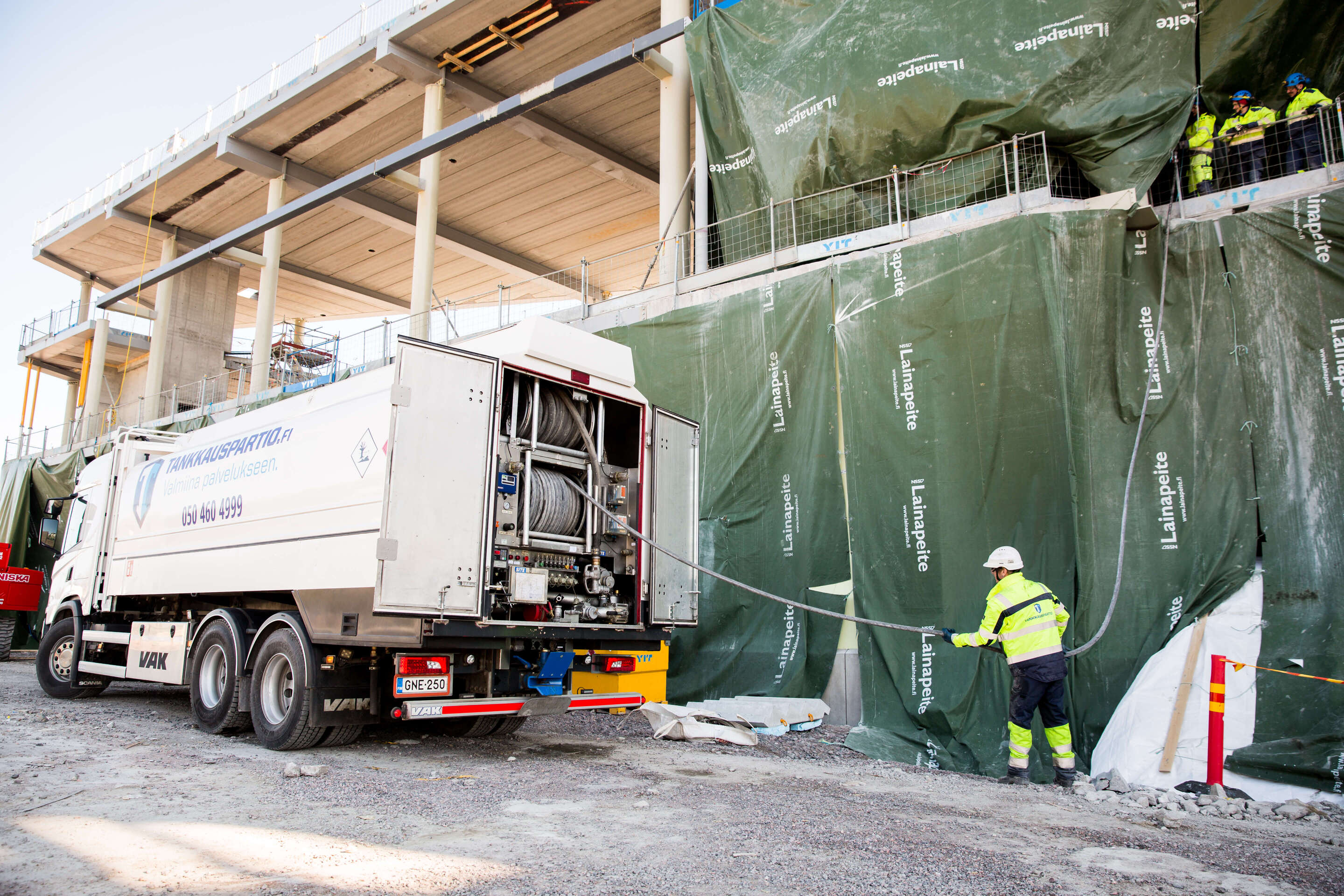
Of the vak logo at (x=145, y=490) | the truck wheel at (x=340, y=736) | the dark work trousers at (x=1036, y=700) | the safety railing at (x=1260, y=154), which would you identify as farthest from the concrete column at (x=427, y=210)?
the dark work trousers at (x=1036, y=700)

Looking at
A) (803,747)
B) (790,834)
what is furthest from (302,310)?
(790,834)

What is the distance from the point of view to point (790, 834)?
4453mm

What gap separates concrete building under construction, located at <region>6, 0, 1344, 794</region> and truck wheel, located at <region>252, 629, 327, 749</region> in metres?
4.48

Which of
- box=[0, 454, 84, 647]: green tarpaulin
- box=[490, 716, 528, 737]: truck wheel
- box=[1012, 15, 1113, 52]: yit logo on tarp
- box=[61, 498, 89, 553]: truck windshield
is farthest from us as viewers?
box=[0, 454, 84, 647]: green tarpaulin

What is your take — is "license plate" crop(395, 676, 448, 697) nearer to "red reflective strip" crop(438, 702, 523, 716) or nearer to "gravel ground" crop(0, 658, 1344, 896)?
"red reflective strip" crop(438, 702, 523, 716)

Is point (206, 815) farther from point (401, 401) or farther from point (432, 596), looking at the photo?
point (401, 401)

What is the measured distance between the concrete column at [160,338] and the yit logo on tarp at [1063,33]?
1020 inches

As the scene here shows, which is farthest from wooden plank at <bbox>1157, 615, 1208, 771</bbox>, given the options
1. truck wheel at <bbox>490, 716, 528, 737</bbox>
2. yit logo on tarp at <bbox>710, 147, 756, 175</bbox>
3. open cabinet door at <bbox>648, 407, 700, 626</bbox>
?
yit logo on tarp at <bbox>710, 147, 756, 175</bbox>

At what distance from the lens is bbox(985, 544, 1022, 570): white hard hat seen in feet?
21.7

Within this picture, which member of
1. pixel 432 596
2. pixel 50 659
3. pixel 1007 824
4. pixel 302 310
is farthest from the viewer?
pixel 302 310

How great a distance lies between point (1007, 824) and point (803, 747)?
2953 mm

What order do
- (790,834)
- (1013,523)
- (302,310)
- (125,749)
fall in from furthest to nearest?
(302,310) < (1013,523) < (125,749) < (790,834)

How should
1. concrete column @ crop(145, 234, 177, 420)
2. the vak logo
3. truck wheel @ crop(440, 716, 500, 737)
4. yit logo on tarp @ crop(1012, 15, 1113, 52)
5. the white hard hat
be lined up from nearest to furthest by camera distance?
the white hard hat < truck wheel @ crop(440, 716, 500, 737) < yit logo on tarp @ crop(1012, 15, 1113, 52) < the vak logo < concrete column @ crop(145, 234, 177, 420)

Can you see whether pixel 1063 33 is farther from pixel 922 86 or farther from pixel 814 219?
pixel 814 219
